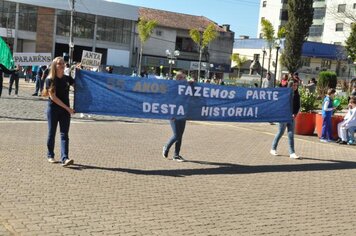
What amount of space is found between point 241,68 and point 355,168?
75564 mm

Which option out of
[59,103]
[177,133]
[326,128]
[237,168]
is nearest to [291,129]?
[237,168]

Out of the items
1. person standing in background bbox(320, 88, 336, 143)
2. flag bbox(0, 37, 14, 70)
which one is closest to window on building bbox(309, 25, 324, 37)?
person standing in background bbox(320, 88, 336, 143)

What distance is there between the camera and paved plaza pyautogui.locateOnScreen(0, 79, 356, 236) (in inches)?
225

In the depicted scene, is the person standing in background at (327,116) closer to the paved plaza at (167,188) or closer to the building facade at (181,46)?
the paved plaza at (167,188)

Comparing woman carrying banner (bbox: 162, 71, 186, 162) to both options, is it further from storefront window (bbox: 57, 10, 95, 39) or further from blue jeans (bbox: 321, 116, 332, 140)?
storefront window (bbox: 57, 10, 95, 39)

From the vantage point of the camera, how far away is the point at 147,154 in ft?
33.8

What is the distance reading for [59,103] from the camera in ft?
27.1

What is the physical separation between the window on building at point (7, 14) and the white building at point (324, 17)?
42932 mm

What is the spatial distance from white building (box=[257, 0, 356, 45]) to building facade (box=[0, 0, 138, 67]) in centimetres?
3000

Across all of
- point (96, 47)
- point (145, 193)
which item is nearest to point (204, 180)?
point (145, 193)

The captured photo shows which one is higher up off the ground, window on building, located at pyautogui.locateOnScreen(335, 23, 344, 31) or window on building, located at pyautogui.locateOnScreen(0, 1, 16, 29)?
window on building, located at pyautogui.locateOnScreen(335, 23, 344, 31)

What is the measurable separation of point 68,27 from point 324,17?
1656 inches

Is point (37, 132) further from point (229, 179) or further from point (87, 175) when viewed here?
point (229, 179)

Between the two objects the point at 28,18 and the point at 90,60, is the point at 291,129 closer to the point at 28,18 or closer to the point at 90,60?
the point at 90,60
